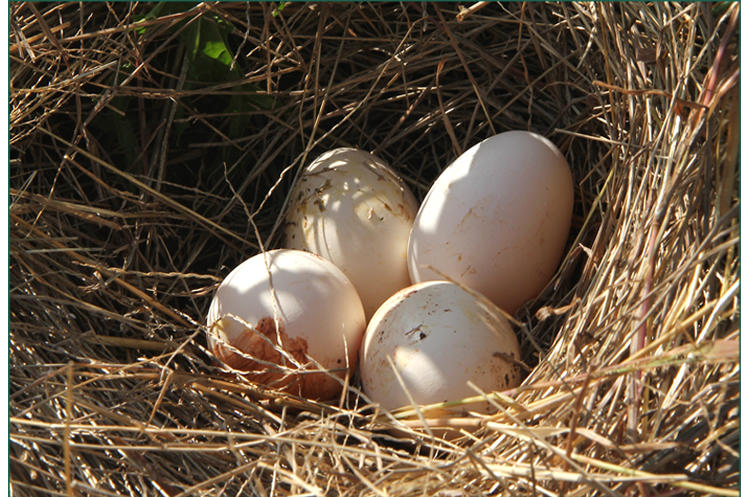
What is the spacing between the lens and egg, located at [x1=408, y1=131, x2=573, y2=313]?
1511 mm

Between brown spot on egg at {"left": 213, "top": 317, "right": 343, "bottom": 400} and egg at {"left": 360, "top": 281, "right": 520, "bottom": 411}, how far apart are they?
0.10 m

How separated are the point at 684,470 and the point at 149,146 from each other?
1.35 metres

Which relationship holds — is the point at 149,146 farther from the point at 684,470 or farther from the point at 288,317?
the point at 684,470

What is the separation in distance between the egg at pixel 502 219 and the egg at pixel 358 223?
0.09 m

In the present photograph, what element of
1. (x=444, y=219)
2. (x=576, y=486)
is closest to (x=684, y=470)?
(x=576, y=486)

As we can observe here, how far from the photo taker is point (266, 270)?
1515 millimetres

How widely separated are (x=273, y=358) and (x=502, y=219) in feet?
1.62

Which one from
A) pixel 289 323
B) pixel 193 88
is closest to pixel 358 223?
pixel 289 323

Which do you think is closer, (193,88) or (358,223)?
(358,223)

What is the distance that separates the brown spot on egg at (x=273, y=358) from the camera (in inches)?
57.2

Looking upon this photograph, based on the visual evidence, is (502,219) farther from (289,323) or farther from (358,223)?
(289,323)

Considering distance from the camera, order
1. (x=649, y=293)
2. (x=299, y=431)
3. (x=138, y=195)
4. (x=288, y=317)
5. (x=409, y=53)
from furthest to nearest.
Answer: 1. (x=409, y=53)
2. (x=138, y=195)
3. (x=288, y=317)
4. (x=299, y=431)
5. (x=649, y=293)

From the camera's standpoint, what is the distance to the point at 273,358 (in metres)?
1.47

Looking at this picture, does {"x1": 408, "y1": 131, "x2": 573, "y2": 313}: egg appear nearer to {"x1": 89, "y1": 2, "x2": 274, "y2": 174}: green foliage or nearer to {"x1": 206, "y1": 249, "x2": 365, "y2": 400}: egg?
{"x1": 206, "y1": 249, "x2": 365, "y2": 400}: egg
